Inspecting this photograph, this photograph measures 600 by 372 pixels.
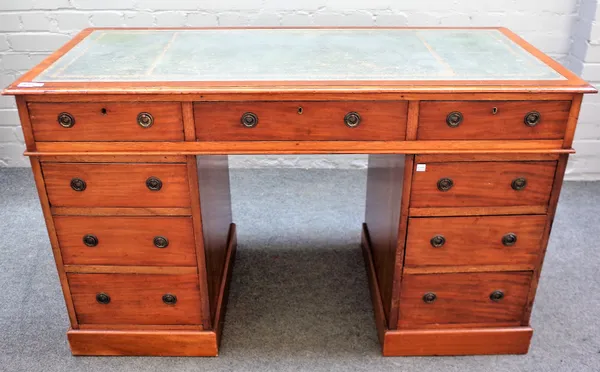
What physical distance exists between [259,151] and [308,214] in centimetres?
114

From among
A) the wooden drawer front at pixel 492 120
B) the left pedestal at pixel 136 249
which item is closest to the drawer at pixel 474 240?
the wooden drawer front at pixel 492 120

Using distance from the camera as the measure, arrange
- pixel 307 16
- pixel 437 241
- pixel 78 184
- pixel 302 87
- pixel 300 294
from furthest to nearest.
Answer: pixel 307 16 → pixel 300 294 → pixel 437 241 → pixel 78 184 → pixel 302 87

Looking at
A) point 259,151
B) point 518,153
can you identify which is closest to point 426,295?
point 518,153

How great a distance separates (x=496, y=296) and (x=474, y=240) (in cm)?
23

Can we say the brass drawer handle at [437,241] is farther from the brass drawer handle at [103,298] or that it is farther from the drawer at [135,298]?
the brass drawer handle at [103,298]

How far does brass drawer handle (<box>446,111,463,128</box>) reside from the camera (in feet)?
4.95

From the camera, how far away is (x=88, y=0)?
263cm

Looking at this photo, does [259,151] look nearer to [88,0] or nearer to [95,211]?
[95,211]

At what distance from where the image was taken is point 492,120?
1521 millimetres

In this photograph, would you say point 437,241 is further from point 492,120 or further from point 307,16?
point 307,16

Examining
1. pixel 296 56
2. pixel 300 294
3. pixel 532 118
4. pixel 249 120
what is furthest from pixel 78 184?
pixel 532 118

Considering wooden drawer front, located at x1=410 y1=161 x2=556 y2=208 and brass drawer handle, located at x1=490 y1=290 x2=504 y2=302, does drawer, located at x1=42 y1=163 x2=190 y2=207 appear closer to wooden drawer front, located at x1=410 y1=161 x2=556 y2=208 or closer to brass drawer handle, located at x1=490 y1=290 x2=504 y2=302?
wooden drawer front, located at x1=410 y1=161 x2=556 y2=208

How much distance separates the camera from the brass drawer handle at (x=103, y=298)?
1.79m

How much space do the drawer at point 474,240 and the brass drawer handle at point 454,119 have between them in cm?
30
